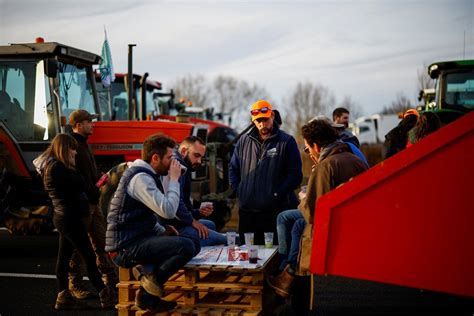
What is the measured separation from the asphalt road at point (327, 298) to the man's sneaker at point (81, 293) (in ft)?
0.35

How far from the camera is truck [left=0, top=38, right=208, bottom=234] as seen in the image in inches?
345

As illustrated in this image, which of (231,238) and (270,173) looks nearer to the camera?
(231,238)

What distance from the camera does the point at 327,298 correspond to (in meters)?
6.54

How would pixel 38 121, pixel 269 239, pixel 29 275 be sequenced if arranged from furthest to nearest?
pixel 38 121 < pixel 29 275 < pixel 269 239

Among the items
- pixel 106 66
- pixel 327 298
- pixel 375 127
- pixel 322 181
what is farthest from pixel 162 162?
pixel 375 127

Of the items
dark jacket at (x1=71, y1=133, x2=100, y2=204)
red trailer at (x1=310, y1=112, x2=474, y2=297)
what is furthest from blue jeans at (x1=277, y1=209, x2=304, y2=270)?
dark jacket at (x1=71, y1=133, x2=100, y2=204)

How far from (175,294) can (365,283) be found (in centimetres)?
280

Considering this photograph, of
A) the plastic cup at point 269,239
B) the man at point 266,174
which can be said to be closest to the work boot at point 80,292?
the man at point 266,174

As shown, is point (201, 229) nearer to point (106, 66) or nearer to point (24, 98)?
point (24, 98)

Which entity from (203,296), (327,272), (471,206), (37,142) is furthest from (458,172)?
(37,142)

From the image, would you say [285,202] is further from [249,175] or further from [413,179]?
[413,179]

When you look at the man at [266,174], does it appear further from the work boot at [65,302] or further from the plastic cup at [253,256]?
the work boot at [65,302]

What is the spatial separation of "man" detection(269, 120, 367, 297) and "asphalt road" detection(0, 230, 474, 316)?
342mm

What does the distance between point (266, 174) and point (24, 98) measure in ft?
14.9
